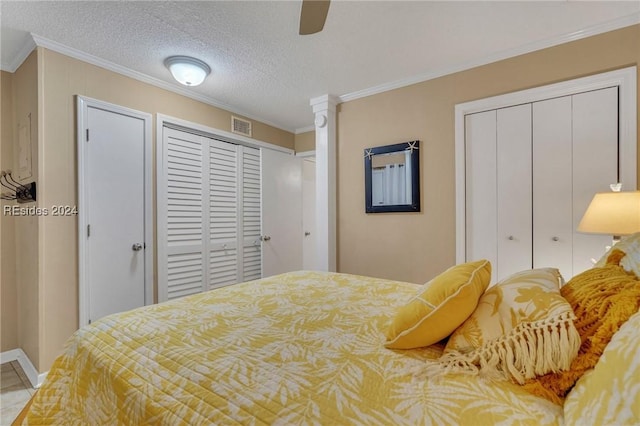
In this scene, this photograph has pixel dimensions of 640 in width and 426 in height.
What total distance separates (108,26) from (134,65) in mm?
509

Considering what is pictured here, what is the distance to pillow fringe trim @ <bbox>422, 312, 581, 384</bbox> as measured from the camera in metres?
0.71

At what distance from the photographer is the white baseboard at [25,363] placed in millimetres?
2057

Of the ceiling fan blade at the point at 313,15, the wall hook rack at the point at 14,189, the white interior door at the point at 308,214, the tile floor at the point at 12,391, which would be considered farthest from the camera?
the white interior door at the point at 308,214

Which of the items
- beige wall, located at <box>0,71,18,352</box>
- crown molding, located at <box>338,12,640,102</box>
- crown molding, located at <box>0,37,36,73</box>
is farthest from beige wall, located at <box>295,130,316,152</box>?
beige wall, located at <box>0,71,18,352</box>

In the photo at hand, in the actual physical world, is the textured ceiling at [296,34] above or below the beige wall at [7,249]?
above

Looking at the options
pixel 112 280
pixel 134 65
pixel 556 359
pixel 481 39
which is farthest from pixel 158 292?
pixel 481 39

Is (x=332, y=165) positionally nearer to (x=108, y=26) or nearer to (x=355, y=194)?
(x=355, y=194)

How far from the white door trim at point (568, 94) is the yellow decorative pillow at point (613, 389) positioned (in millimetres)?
1958

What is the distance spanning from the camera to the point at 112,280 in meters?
2.40

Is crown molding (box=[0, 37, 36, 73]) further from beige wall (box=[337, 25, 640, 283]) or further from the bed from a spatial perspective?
beige wall (box=[337, 25, 640, 283])

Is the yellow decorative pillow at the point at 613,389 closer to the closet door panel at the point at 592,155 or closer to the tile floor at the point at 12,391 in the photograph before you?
the closet door panel at the point at 592,155

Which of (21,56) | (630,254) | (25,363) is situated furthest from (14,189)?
(630,254)

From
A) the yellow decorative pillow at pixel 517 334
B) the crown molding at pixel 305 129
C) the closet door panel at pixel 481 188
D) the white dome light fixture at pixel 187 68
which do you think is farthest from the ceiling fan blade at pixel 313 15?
the crown molding at pixel 305 129

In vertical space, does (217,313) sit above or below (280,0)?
below
